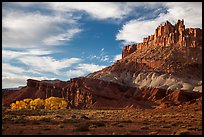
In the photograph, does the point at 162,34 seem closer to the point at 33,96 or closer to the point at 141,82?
the point at 141,82

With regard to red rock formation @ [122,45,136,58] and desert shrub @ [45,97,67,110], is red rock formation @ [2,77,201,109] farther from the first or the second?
red rock formation @ [122,45,136,58]

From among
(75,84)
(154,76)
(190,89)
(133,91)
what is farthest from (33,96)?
(190,89)

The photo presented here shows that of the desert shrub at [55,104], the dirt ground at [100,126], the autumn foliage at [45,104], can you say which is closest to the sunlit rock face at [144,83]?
the desert shrub at [55,104]

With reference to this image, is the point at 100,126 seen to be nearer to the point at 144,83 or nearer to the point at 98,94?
the point at 98,94

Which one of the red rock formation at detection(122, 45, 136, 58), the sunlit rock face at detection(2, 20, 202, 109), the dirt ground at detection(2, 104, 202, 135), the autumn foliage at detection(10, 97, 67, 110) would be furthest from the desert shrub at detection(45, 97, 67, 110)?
the red rock formation at detection(122, 45, 136, 58)

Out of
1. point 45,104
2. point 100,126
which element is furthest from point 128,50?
point 100,126

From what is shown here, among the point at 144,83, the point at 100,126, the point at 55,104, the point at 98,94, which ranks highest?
the point at 144,83

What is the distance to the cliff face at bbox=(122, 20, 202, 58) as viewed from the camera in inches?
6284

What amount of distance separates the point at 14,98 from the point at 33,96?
7127 millimetres

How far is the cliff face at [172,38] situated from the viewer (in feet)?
524

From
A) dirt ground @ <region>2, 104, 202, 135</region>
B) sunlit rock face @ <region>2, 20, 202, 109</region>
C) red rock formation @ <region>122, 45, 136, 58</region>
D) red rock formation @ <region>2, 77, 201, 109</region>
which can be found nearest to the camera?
dirt ground @ <region>2, 104, 202, 135</region>

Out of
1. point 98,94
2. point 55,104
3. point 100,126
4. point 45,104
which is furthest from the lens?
point 98,94

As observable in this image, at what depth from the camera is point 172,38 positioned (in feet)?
552

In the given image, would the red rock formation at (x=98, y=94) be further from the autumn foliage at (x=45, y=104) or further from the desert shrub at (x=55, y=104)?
the autumn foliage at (x=45, y=104)
